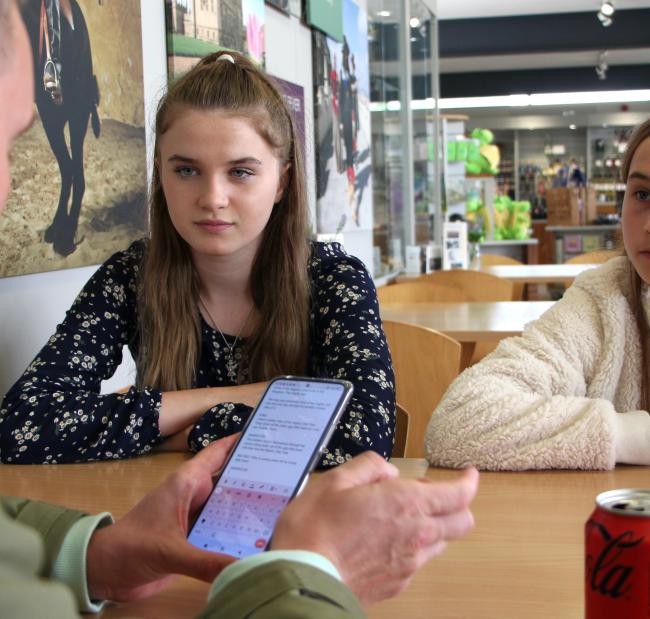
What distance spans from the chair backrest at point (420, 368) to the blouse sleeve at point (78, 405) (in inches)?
35.4

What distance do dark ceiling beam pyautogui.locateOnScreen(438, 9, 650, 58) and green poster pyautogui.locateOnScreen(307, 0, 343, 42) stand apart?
21.2ft

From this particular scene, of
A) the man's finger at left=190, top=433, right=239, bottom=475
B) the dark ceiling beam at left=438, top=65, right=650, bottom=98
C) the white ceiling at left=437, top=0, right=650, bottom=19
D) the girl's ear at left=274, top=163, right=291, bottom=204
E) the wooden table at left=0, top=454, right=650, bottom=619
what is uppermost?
the white ceiling at left=437, top=0, right=650, bottom=19

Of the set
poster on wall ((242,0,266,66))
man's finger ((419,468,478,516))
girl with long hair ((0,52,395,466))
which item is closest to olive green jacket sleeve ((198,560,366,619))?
man's finger ((419,468,478,516))

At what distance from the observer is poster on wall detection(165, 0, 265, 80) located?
2521 mm

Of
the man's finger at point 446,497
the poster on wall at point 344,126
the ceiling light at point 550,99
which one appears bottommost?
the man's finger at point 446,497

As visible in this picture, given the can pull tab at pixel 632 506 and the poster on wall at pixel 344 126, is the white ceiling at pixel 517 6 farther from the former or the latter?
the can pull tab at pixel 632 506

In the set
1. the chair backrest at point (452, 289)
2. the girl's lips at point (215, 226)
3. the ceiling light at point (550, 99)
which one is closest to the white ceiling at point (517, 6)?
the ceiling light at point (550, 99)

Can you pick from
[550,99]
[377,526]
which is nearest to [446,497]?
[377,526]

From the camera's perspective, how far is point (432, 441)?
141 cm

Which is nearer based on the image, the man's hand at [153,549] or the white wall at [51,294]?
the man's hand at [153,549]

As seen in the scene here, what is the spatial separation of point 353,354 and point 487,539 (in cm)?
66

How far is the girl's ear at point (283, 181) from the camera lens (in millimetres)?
1891

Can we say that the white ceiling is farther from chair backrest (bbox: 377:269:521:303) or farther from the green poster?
chair backrest (bbox: 377:269:521:303)

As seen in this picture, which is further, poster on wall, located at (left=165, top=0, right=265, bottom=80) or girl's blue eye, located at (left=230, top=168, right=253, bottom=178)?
poster on wall, located at (left=165, top=0, right=265, bottom=80)
